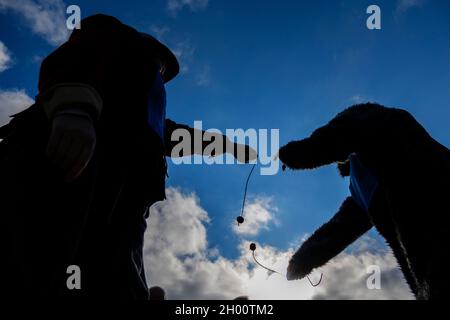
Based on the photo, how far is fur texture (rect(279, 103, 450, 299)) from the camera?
2.01 m

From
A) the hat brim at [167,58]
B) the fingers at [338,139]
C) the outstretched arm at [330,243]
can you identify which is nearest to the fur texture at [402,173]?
the fingers at [338,139]

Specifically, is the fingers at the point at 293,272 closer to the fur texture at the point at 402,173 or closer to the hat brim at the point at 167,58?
the fur texture at the point at 402,173

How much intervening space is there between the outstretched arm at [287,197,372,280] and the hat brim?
208cm

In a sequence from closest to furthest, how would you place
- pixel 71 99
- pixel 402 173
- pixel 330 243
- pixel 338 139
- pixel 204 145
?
pixel 71 99 → pixel 402 173 → pixel 338 139 → pixel 204 145 → pixel 330 243

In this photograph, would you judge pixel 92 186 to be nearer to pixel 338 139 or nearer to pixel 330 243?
pixel 338 139

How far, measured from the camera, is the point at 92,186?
169 centimetres

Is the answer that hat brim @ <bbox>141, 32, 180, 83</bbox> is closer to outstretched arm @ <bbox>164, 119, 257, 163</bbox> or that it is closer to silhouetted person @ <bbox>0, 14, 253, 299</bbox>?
silhouetted person @ <bbox>0, 14, 253, 299</bbox>

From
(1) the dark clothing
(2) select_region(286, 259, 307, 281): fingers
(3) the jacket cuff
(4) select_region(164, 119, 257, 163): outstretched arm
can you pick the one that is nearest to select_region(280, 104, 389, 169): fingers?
(4) select_region(164, 119, 257, 163): outstretched arm

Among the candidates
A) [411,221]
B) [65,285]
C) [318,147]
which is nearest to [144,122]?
[65,285]

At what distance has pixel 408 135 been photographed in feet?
7.73

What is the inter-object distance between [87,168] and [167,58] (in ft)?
4.46

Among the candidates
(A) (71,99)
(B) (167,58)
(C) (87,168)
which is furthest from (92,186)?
(B) (167,58)

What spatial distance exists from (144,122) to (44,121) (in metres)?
0.52

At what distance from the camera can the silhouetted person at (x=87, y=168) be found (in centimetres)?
146
